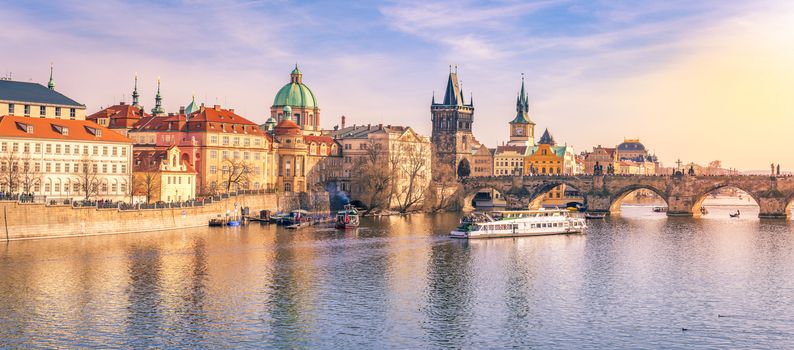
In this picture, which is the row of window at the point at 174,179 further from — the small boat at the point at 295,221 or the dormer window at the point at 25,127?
the dormer window at the point at 25,127

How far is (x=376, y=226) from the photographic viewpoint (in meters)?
125

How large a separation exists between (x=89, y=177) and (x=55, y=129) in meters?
6.86

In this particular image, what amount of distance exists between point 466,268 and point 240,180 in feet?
212

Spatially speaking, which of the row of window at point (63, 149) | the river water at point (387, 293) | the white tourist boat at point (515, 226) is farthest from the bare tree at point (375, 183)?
the river water at point (387, 293)

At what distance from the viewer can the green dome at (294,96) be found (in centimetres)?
18962

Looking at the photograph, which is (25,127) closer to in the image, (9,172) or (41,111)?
(9,172)

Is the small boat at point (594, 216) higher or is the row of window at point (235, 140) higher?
the row of window at point (235, 140)

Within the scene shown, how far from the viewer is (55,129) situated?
109m

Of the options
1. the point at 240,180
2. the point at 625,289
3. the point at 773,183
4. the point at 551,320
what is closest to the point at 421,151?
the point at 240,180

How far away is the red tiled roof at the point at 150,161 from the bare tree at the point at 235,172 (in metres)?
7.76

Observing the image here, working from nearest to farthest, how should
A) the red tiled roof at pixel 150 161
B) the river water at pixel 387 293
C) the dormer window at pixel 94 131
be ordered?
the river water at pixel 387 293 < the dormer window at pixel 94 131 < the red tiled roof at pixel 150 161

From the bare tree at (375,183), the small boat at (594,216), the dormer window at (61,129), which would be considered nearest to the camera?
the dormer window at (61,129)

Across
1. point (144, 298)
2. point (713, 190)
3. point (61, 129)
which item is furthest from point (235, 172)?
point (713, 190)

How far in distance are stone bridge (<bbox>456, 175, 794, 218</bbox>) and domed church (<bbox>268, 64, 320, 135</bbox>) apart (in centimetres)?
3387
